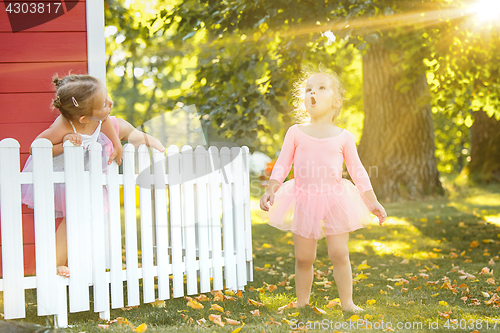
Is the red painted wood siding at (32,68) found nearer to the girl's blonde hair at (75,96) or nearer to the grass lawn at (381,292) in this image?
the girl's blonde hair at (75,96)

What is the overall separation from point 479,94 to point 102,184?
604 centimetres

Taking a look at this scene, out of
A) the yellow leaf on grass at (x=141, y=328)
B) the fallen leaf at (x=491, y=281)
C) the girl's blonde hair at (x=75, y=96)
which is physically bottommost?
the fallen leaf at (x=491, y=281)

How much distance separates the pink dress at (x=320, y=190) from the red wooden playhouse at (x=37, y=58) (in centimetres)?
175

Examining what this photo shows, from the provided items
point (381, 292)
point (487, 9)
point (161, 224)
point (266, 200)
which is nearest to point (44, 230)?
point (161, 224)

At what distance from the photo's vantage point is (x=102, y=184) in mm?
3068

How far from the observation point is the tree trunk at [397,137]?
962 cm

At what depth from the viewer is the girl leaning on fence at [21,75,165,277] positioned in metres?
3.02

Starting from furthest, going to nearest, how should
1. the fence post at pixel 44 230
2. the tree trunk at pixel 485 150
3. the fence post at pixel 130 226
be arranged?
the tree trunk at pixel 485 150 → the fence post at pixel 130 226 → the fence post at pixel 44 230

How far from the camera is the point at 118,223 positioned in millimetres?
3123

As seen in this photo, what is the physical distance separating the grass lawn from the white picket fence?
0.21 m

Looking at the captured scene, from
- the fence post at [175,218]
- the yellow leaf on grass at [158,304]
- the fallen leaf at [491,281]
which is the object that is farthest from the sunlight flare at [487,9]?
the yellow leaf on grass at [158,304]

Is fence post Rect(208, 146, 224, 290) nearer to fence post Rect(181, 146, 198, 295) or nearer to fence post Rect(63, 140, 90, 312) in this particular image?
fence post Rect(181, 146, 198, 295)

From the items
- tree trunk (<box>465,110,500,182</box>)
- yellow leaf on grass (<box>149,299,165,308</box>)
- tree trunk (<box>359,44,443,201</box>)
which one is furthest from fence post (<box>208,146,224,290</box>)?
tree trunk (<box>465,110,500,182</box>)

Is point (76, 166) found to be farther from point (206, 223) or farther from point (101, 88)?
point (206, 223)
